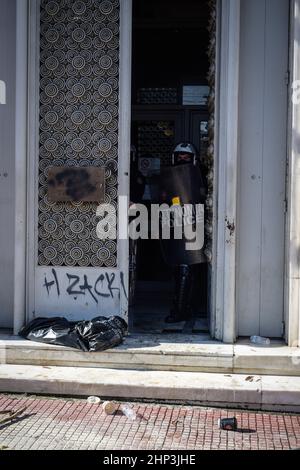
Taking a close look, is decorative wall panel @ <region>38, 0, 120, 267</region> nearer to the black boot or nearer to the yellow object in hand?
the yellow object in hand

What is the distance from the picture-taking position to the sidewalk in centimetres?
456

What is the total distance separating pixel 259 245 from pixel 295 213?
528 millimetres

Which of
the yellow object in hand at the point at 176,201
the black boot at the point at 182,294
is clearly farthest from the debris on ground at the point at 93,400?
the yellow object in hand at the point at 176,201

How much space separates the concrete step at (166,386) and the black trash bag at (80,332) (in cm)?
25

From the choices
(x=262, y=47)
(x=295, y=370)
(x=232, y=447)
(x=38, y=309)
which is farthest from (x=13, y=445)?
(x=262, y=47)

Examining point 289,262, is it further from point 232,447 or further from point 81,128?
point 81,128

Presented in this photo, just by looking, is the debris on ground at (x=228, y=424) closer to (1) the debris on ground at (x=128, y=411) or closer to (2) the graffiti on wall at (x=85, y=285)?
(1) the debris on ground at (x=128, y=411)

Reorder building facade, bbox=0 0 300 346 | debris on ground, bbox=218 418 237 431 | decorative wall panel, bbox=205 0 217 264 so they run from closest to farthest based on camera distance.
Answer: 1. debris on ground, bbox=218 418 237 431
2. building facade, bbox=0 0 300 346
3. decorative wall panel, bbox=205 0 217 264

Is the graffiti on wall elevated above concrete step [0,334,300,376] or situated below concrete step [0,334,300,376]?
above

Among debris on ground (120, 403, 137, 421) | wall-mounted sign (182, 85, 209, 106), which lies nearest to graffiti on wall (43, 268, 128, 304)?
debris on ground (120, 403, 137, 421)

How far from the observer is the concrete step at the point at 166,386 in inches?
210

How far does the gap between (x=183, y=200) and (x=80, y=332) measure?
77.3 inches

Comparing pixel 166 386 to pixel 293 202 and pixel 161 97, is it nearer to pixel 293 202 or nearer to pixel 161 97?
pixel 293 202

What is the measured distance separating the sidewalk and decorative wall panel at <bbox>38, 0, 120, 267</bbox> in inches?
63.4
